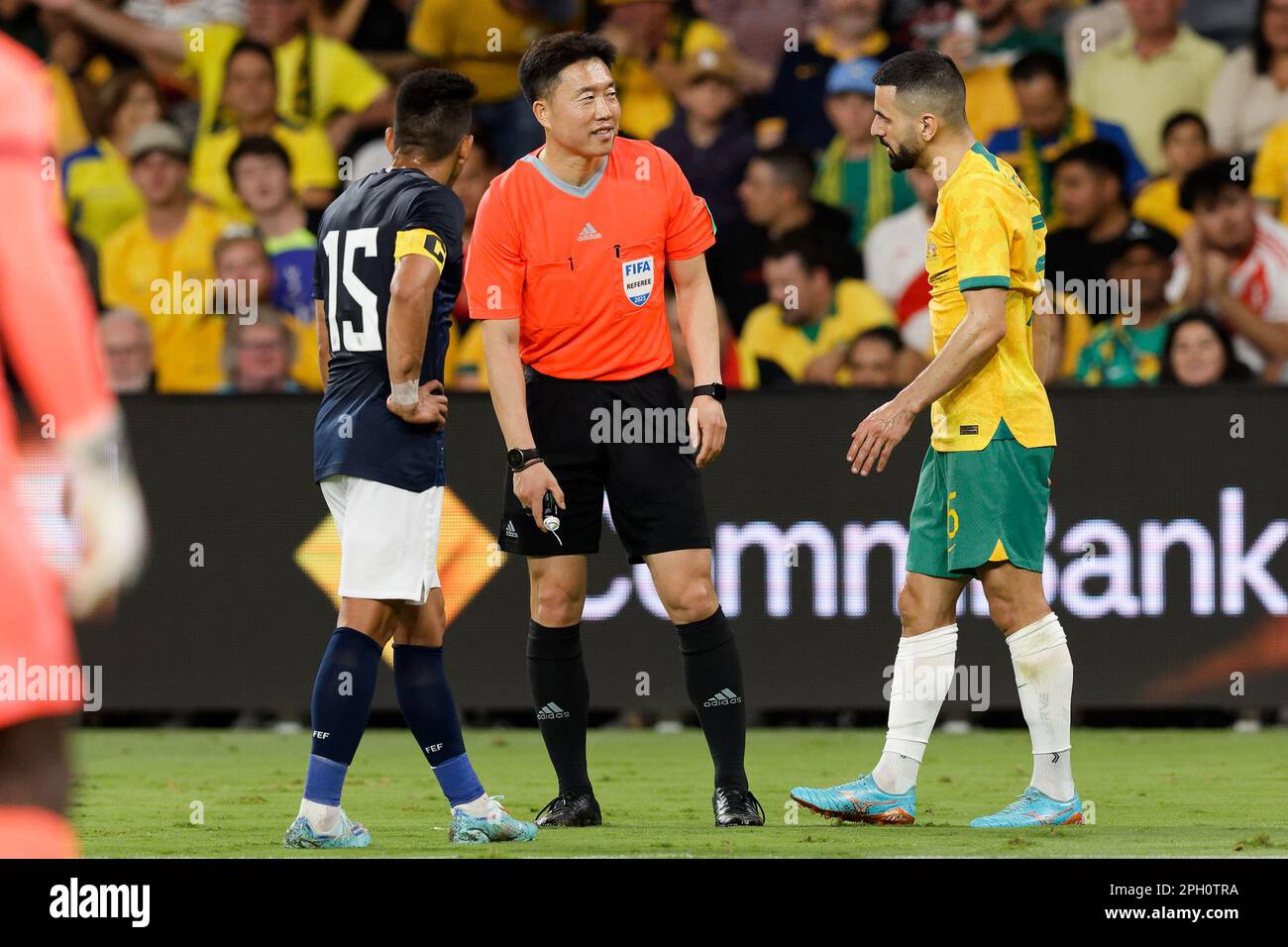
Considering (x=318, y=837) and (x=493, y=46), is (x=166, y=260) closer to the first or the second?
(x=493, y=46)

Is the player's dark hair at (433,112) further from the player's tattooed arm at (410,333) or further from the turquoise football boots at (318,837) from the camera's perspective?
the turquoise football boots at (318,837)

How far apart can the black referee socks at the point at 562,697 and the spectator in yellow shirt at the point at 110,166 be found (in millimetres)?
5903

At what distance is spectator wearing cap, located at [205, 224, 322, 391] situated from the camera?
33.7ft

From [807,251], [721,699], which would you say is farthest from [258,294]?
[721,699]

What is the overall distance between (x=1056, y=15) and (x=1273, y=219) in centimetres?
186

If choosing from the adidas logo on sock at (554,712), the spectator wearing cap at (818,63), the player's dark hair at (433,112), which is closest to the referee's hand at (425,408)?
the player's dark hair at (433,112)

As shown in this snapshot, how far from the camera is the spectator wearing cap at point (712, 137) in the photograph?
35.1 ft

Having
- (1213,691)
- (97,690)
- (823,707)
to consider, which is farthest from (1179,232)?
(97,690)

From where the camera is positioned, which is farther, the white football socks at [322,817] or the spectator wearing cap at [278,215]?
the spectator wearing cap at [278,215]

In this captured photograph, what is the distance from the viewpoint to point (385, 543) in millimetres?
5402

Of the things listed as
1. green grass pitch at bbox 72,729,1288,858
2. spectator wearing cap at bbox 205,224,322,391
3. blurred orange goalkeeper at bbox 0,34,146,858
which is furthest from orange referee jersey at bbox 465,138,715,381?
spectator wearing cap at bbox 205,224,322,391

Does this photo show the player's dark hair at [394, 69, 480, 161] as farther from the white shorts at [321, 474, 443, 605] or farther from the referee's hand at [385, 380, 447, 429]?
the white shorts at [321, 474, 443, 605]

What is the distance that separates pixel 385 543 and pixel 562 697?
3.34 feet

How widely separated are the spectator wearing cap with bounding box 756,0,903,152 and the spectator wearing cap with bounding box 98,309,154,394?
360 centimetres
